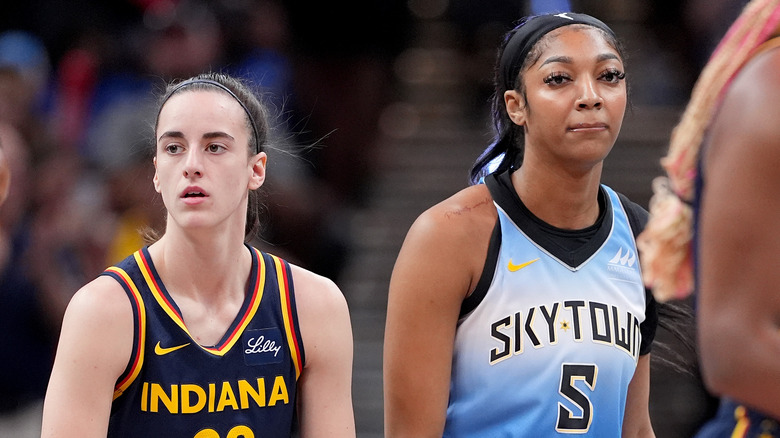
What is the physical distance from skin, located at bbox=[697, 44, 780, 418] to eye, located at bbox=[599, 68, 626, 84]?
1.18m

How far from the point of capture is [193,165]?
2850mm

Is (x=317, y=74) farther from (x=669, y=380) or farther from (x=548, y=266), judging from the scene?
(x=548, y=266)

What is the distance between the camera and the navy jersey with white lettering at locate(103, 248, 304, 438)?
2764mm

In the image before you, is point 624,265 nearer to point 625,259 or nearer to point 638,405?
point 625,259

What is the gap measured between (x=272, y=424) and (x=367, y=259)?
481 centimetres

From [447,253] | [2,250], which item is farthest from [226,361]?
[2,250]

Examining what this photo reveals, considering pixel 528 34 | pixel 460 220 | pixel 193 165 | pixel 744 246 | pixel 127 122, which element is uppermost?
pixel 127 122

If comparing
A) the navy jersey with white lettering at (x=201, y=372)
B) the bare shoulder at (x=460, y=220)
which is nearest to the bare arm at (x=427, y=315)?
the bare shoulder at (x=460, y=220)

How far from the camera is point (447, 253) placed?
2.92 m

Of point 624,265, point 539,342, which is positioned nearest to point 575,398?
point 539,342

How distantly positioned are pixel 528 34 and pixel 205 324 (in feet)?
3.92

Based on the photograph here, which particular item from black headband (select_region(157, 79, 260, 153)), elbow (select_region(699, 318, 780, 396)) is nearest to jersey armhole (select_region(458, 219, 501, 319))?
black headband (select_region(157, 79, 260, 153))

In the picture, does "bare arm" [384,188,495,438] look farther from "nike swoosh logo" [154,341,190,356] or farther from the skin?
the skin

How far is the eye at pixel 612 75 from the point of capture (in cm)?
303
